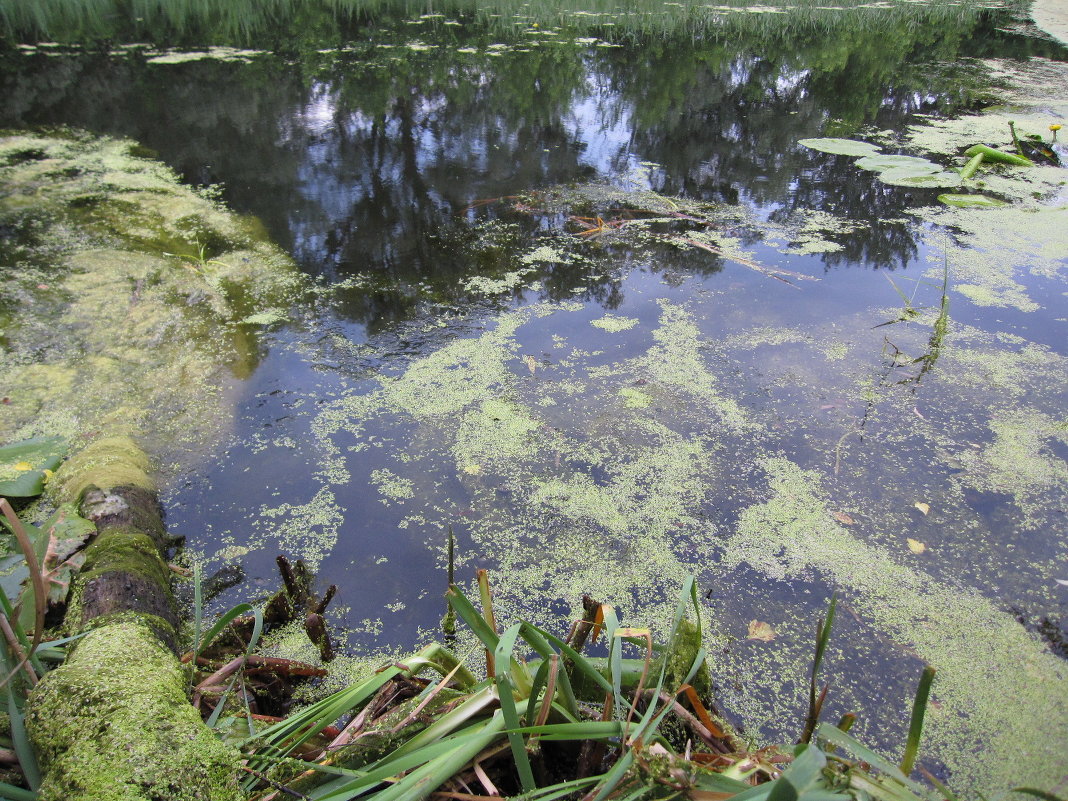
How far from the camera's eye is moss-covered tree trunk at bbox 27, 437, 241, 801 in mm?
756

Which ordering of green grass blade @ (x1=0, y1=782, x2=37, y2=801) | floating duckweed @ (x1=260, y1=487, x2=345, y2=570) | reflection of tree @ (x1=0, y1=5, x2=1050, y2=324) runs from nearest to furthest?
green grass blade @ (x1=0, y1=782, x2=37, y2=801), floating duckweed @ (x1=260, y1=487, x2=345, y2=570), reflection of tree @ (x1=0, y1=5, x2=1050, y2=324)

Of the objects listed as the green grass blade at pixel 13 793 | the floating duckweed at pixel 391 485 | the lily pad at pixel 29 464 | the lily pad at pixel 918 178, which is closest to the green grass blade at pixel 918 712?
the green grass blade at pixel 13 793

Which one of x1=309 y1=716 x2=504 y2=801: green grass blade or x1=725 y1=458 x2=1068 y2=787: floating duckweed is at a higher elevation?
x1=309 y1=716 x2=504 y2=801: green grass blade

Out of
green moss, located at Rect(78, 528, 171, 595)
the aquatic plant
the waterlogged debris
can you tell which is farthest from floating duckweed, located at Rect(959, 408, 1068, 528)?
green moss, located at Rect(78, 528, 171, 595)

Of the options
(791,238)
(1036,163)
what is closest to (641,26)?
(1036,163)

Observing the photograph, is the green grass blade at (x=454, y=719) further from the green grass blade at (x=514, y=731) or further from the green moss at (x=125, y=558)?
the green moss at (x=125, y=558)

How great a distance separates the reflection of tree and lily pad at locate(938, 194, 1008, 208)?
105 millimetres

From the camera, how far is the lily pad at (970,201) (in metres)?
3.13

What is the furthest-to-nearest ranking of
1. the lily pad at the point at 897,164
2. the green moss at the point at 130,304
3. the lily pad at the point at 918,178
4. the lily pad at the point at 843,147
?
the lily pad at the point at 843,147
the lily pad at the point at 897,164
the lily pad at the point at 918,178
the green moss at the point at 130,304

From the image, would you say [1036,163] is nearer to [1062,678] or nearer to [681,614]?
[1062,678]

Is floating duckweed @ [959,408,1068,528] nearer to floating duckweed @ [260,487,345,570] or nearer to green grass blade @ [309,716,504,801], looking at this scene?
green grass blade @ [309,716,504,801]

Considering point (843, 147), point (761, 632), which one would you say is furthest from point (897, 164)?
point (761, 632)

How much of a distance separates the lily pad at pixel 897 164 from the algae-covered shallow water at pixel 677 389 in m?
0.13

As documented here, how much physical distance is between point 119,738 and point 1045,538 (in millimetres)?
1764
